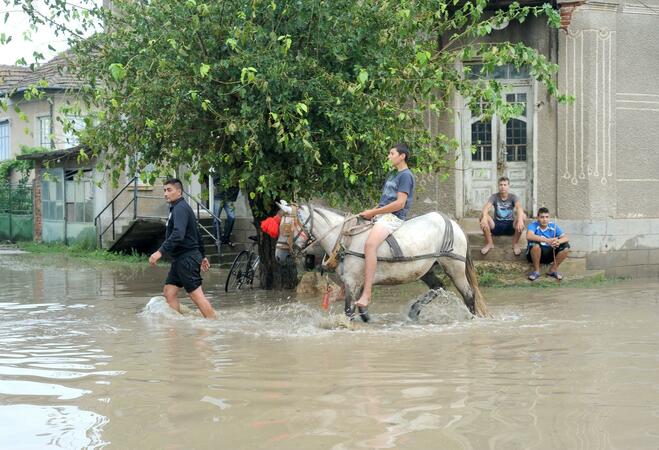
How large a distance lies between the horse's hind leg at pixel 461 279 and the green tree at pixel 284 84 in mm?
1967

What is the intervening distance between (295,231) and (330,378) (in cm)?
300

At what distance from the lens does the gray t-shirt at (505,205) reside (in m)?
14.4

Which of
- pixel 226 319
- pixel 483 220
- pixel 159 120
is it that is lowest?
pixel 226 319

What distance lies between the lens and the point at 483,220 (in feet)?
47.2

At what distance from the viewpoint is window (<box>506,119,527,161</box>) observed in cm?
1529

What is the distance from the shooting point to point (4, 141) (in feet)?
106

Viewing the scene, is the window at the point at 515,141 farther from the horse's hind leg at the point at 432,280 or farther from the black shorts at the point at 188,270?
the black shorts at the point at 188,270

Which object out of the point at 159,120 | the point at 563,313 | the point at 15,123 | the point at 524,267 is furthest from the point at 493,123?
the point at 15,123

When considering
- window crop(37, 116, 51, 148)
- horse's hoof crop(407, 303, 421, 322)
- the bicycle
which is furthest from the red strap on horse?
window crop(37, 116, 51, 148)

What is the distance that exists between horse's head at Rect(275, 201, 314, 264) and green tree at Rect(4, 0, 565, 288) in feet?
4.29

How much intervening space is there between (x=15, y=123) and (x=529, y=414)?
28448 mm

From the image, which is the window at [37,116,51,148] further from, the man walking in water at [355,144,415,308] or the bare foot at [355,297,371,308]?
the bare foot at [355,297,371,308]

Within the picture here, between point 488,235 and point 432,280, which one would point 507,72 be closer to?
point 488,235

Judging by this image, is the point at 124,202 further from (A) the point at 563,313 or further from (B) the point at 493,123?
(A) the point at 563,313
